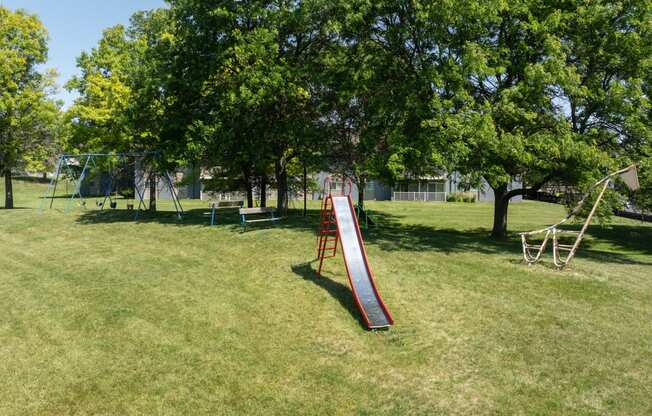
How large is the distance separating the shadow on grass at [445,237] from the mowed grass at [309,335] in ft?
3.00

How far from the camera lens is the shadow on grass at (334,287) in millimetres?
10758

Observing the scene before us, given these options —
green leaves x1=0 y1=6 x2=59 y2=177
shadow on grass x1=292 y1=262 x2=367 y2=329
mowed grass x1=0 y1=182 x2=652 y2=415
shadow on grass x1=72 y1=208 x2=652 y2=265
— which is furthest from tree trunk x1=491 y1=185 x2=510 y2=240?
green leaves x1=0 y1=6 x2=59 y2=177

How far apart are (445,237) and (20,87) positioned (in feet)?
89.8

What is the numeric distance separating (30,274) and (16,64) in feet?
70.5

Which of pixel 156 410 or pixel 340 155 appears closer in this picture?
pixel 156 410

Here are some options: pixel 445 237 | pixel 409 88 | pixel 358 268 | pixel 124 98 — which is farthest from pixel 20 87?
pixel 358 268

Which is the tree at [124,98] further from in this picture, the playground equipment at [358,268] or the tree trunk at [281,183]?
the playground equipment at [358,268]

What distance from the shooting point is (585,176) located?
55.2ft

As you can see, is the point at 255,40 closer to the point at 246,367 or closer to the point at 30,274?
the point at 30,274

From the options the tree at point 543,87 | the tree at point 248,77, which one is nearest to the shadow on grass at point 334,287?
the tree at point 543,87

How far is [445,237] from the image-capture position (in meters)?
20.0

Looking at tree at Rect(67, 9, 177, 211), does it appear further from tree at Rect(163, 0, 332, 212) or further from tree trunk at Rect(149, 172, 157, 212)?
tree at Rect(163, 0, 332, 212)

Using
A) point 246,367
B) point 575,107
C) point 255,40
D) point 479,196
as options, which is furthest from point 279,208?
point 479,196

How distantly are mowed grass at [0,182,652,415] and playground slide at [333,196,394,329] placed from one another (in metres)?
0.33
